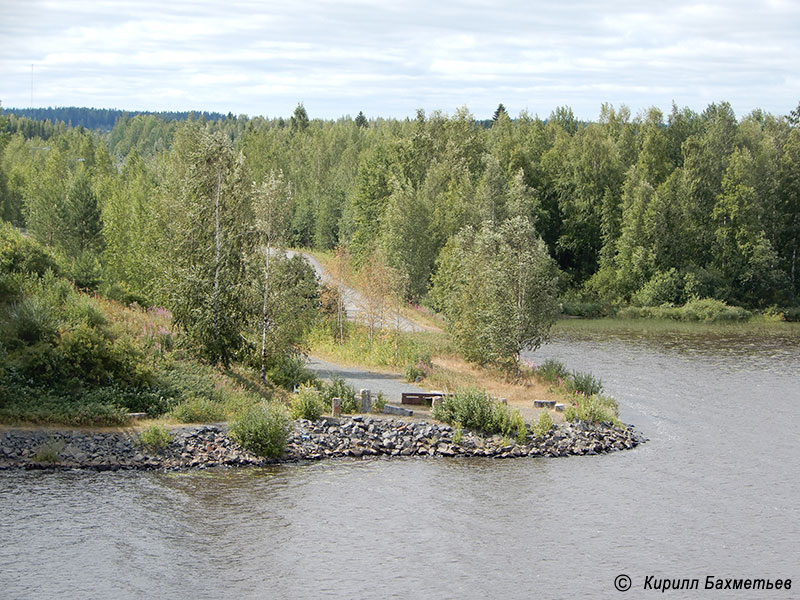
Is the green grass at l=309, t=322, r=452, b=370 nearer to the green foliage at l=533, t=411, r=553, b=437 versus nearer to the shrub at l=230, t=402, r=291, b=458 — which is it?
the green foliage at l=533, t=411, r=553, b=437

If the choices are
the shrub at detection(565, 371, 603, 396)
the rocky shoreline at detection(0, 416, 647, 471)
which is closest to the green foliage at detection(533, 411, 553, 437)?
the rocky shoreline at detection(0, 416, 647, 471)

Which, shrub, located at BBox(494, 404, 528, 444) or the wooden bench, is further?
the wooden bench

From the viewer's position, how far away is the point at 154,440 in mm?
32594

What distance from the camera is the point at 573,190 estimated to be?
100 m

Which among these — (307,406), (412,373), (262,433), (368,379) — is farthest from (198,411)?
(412,373)

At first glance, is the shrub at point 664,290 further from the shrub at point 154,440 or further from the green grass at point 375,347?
the shrub at point 154,440

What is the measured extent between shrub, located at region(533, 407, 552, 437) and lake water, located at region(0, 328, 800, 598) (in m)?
1.78

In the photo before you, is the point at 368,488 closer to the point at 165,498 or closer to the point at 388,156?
the point at 165,498

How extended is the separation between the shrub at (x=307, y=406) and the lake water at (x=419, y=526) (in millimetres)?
4155

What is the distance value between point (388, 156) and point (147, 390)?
6963 centimetres

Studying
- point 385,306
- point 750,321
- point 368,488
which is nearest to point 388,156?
point 750,321

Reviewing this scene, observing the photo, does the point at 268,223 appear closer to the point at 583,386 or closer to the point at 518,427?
the point at 518,427

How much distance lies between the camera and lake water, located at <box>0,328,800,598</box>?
2319 cm

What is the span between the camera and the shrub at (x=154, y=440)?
32.6 meters
